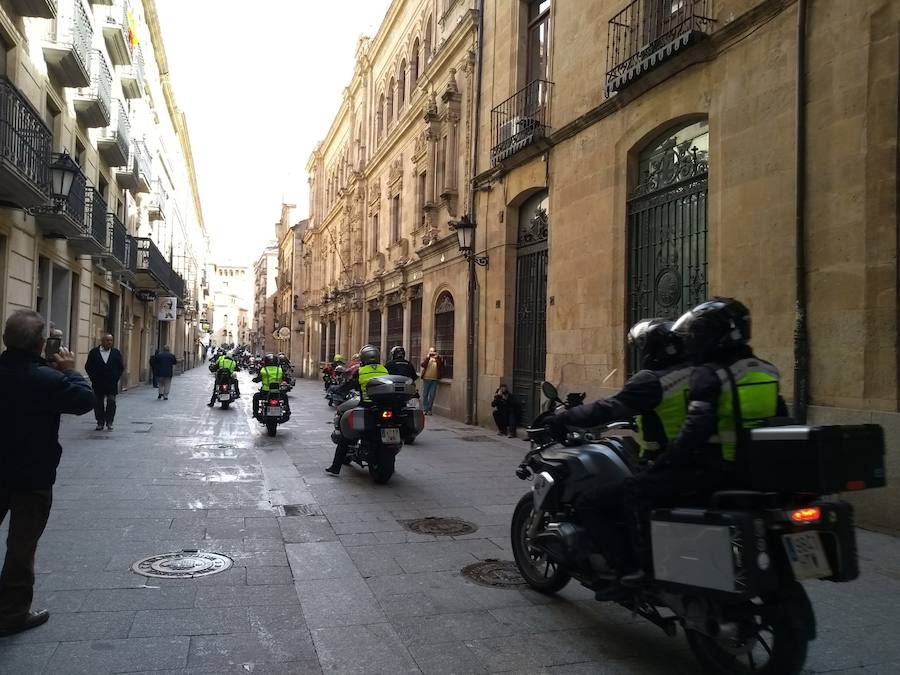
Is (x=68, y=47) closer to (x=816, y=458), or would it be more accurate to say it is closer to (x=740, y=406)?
(x=740, y=406)

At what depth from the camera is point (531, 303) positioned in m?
14.0

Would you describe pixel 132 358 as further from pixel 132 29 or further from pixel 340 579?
pixel 340 579

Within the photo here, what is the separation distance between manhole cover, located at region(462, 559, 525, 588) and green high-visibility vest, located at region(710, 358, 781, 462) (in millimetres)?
2069

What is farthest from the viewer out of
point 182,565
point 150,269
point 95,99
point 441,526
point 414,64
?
point 150,269

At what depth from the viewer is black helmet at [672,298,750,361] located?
321 cm

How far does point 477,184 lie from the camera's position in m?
16.2

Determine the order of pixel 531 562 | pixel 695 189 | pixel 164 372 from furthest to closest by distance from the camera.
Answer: pixel 164 372 → pixel 695 189 → pixel 531 562

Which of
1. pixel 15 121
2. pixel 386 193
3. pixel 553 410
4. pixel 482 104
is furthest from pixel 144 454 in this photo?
pixel 386 193

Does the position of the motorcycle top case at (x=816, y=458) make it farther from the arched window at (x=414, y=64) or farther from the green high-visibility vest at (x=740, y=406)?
the arched window at (x=414, y=64)

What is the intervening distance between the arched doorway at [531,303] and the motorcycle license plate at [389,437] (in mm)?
5659

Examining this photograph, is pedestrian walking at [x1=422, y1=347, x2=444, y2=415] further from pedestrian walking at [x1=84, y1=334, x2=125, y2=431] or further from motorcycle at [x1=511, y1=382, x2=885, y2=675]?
motorcycle at [x1=511, y1=382, x2=885, y2=675]

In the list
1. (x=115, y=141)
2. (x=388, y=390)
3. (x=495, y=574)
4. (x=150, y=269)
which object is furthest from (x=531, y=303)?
(x=150, y=269)

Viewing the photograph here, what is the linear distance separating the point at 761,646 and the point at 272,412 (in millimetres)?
10280

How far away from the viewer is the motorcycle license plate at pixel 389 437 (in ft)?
26.2
